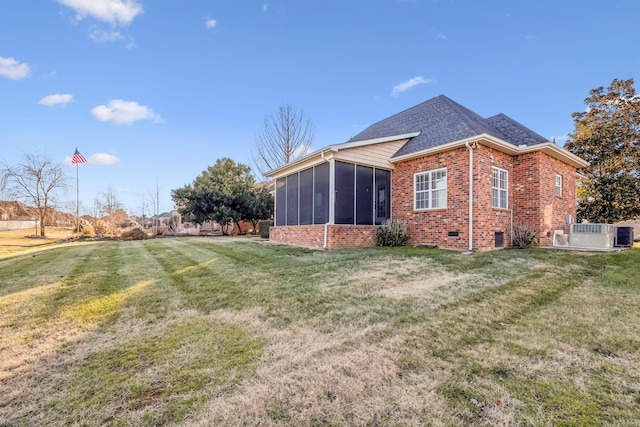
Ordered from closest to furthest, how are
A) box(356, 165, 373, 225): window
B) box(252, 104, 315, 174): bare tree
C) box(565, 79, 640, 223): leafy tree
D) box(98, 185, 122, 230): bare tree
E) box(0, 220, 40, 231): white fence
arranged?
box(356, 165, 373, 225): window, box(565, 79, 640, 223): leafy tree, box(252, 104, 315, 174): bare tree, box(0, 220, 40, 231): white fence, box(98, 185, 122, 230): bare tree

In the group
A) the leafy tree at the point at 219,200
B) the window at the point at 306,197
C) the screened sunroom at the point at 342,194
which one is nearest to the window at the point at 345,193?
the screened sunroom at the point at 342,194

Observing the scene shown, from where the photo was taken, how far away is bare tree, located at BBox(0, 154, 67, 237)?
22.7 m

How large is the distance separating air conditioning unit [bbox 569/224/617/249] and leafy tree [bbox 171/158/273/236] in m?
17.5

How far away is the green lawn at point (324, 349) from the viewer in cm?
210

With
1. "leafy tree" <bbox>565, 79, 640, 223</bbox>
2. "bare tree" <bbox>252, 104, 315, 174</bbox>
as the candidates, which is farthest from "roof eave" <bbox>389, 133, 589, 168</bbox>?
"bare tree" <bbox>252, 104, 315, 174</bbox>

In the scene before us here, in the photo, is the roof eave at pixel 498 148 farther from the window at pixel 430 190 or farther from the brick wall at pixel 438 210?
the window at pixel 430 190

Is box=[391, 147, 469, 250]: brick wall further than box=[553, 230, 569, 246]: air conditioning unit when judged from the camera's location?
No

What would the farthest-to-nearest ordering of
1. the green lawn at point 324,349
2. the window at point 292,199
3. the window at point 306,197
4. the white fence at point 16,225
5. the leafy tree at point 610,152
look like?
the white fence at point 16,225 < the leafy tree at point 610,152 < the window at point 292,199 < the window at point 306,197 < the green lawn at point 324,349

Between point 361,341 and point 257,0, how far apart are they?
40.5ft

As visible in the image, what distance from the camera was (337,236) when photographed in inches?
393

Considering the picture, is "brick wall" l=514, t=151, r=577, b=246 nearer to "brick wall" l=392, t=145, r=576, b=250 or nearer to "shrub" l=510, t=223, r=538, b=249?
"brick wall" l=392, t=145, r=576, b=250

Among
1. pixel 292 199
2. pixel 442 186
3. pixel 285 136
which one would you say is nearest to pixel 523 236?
pixel 442 186

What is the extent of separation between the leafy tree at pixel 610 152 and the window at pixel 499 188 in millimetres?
8631

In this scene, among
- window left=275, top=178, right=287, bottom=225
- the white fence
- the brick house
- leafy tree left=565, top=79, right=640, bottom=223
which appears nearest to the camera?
the brick house
